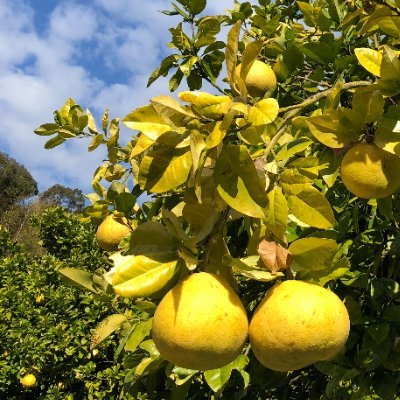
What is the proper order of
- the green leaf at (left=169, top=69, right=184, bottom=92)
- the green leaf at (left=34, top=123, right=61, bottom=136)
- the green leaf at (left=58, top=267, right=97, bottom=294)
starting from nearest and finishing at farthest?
the green leaf at (left=58, top=267, right=97, bottom=294) → the green leaf at (left=34, top=123, right=61, bottom=136) → the green leaf at (left=169, top=69, right=184, bottom=92)

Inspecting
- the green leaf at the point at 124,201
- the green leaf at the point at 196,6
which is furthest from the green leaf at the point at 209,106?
the green leaf at the point at 196,6

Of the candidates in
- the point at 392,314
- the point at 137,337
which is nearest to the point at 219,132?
the point at 137,337

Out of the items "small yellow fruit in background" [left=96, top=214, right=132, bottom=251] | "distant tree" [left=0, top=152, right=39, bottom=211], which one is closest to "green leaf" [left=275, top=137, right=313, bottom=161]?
"small yellow fruit in background" [left=96, top=214, right=132, bottom=251]

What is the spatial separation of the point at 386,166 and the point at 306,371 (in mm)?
1723

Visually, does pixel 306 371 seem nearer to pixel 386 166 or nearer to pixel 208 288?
pixel 386 166

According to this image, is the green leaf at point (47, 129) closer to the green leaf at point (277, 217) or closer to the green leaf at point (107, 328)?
the green leaf at point (107, 328)

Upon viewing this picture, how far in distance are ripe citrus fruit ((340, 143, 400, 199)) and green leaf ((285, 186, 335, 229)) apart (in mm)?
117

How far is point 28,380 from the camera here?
4703mm

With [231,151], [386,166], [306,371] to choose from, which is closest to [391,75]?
[386,166]

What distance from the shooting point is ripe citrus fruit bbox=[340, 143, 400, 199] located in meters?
1.05

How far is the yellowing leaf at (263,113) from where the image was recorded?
94 cm

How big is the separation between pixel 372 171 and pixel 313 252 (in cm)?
25

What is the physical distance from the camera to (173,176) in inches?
36.4

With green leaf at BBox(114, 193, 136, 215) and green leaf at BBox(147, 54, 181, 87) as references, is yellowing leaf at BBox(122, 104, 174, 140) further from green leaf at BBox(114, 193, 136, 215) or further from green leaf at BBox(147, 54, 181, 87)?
green leaf at BBox(147, 54, 181, 87)
